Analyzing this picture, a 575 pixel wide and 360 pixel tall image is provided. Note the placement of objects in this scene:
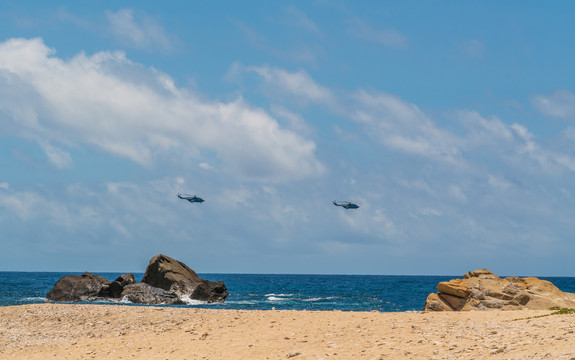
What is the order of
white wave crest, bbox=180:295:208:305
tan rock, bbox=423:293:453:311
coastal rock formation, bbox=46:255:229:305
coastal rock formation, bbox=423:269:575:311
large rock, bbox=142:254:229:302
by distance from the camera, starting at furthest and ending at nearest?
large rock, bbox=142:254:229:302
white wave crest, bbox=180:295:208:305
coastal rock formation, bbox=46:255:229:305
tan rock, bbox=423:293:453:311
coastal rock formation, bbox=423:269:575:311

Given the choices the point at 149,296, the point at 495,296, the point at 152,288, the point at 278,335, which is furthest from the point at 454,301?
the point at 152,288

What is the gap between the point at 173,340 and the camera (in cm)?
2038

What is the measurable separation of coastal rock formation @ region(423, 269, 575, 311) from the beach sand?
33.4ft

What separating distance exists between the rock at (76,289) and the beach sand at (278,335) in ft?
93.0

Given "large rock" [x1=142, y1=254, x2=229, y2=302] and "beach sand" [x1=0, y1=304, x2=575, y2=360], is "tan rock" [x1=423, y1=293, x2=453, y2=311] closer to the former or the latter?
"beach sand" [x1=0, y1=304, x2=575, y2=360]

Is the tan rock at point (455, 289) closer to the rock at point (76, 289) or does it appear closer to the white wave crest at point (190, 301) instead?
the white wave crest at point (190, 301)

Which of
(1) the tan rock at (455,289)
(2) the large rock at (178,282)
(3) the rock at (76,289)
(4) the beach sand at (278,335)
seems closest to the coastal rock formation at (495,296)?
(1) the tan rock at (455,289)

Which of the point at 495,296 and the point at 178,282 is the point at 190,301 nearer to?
the point at 178,282

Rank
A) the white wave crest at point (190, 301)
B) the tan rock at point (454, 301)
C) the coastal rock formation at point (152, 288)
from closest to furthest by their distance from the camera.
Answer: the tan rock at point (454, 301)
the coastal rock formation at point (152, 288)
the white wave crest at point (190, 301)

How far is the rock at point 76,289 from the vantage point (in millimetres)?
55500

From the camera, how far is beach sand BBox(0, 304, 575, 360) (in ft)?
49.6

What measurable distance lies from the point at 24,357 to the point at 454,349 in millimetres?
15427

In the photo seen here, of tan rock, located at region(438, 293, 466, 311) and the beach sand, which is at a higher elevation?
tan rock, located at region(438, 293, 466, 311)

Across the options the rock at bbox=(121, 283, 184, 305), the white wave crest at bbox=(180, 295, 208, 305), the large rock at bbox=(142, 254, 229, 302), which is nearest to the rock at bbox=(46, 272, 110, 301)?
the rock at bbox=(121, 283, 184, 305)
